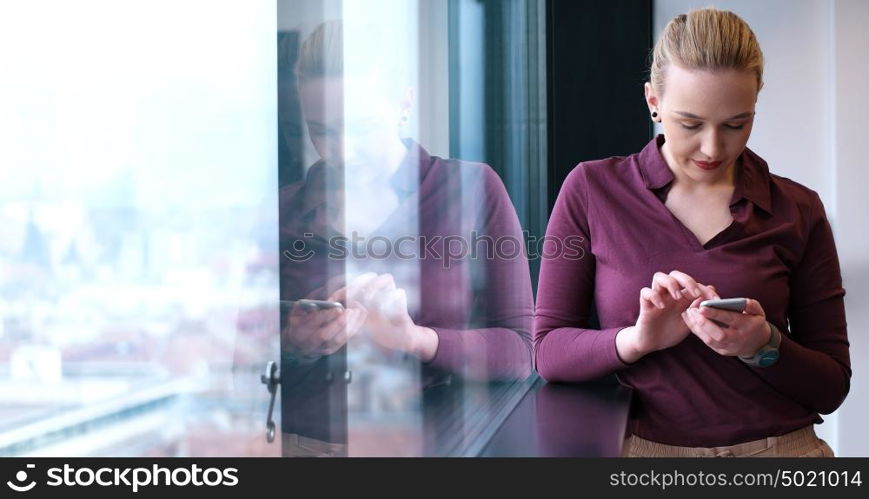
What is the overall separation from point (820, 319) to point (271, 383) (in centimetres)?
92

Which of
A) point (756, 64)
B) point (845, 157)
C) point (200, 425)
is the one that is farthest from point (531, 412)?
point (845, 157)

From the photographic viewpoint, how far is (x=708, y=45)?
1207 millimetres

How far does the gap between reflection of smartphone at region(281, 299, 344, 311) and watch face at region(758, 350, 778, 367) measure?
0.66 m

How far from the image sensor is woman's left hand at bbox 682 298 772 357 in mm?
1120

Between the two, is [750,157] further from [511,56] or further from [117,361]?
[117,361]

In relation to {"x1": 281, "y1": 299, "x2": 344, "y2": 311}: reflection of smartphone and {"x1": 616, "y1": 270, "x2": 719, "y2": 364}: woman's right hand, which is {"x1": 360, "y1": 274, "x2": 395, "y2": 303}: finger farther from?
{"x1": 616, "y1": 270, "x2": 719, "y2": 364}: woman's right hand

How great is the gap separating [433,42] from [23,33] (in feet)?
2.20

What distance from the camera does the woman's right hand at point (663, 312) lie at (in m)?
1.13

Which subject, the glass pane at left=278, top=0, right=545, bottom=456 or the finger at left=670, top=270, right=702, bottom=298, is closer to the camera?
the glass pane at left=278, top=0, right=545, bottom=456

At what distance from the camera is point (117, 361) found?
50 centimetres

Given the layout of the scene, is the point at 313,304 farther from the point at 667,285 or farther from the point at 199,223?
the point at 667,285

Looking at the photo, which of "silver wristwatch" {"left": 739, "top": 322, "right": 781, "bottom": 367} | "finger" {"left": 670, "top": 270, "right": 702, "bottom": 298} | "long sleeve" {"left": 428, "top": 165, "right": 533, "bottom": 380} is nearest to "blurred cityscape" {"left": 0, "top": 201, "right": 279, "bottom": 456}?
"long sleeve" {"left": 428, "top": 165, "right": 533, "bottom": 380}

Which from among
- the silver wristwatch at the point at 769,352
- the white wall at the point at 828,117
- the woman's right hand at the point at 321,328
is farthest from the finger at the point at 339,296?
the white wall at the point at 828,117

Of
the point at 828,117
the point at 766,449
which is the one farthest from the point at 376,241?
the point at 828,117
